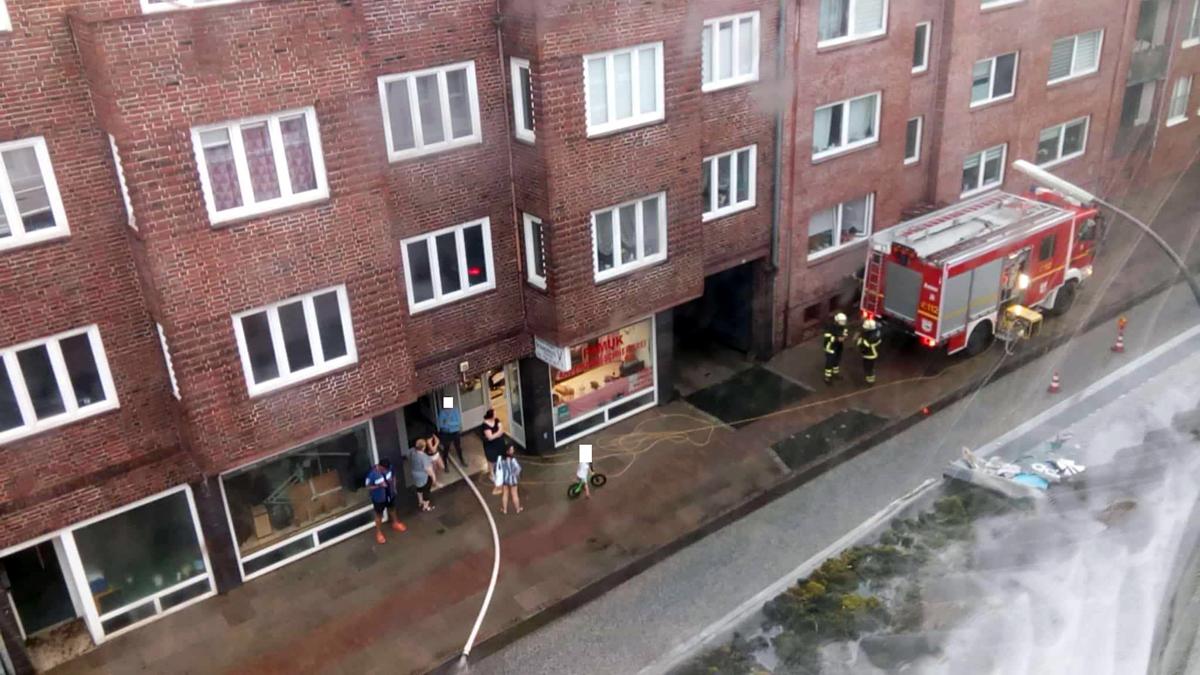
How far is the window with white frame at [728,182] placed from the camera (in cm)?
1748

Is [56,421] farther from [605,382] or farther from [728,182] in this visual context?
[728,182]

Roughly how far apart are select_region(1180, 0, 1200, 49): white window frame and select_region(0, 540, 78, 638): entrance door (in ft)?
88.6

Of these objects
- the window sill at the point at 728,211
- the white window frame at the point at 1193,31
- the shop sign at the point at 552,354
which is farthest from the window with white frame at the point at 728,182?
the white window frame at the point at 1193,31

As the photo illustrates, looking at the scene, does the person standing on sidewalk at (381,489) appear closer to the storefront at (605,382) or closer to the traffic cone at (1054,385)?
the storefront at (605,382)

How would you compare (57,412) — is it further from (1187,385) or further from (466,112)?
(1187,385)

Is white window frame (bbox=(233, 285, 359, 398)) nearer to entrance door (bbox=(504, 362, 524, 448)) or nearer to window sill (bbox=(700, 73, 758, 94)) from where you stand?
entrance door (bbox=(504, 362, 524, 448))

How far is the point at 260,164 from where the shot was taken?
11.8 m

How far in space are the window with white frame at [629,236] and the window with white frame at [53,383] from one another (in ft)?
22.7

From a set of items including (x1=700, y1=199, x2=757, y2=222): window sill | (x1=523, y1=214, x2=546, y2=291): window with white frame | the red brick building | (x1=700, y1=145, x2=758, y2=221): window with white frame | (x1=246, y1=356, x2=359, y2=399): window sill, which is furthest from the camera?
(x1=700, y1=199, x2=757, y2=222): window sill

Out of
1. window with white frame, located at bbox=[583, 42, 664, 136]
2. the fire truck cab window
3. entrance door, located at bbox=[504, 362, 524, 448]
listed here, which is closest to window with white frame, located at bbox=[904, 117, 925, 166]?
the fire truck cab window

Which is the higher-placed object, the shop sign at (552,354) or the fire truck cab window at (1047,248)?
the shop sign at (552,354)

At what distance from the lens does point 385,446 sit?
1497 cm

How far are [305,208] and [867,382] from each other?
35.9 ft

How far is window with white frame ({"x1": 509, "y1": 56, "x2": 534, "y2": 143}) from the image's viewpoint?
46.0ft
